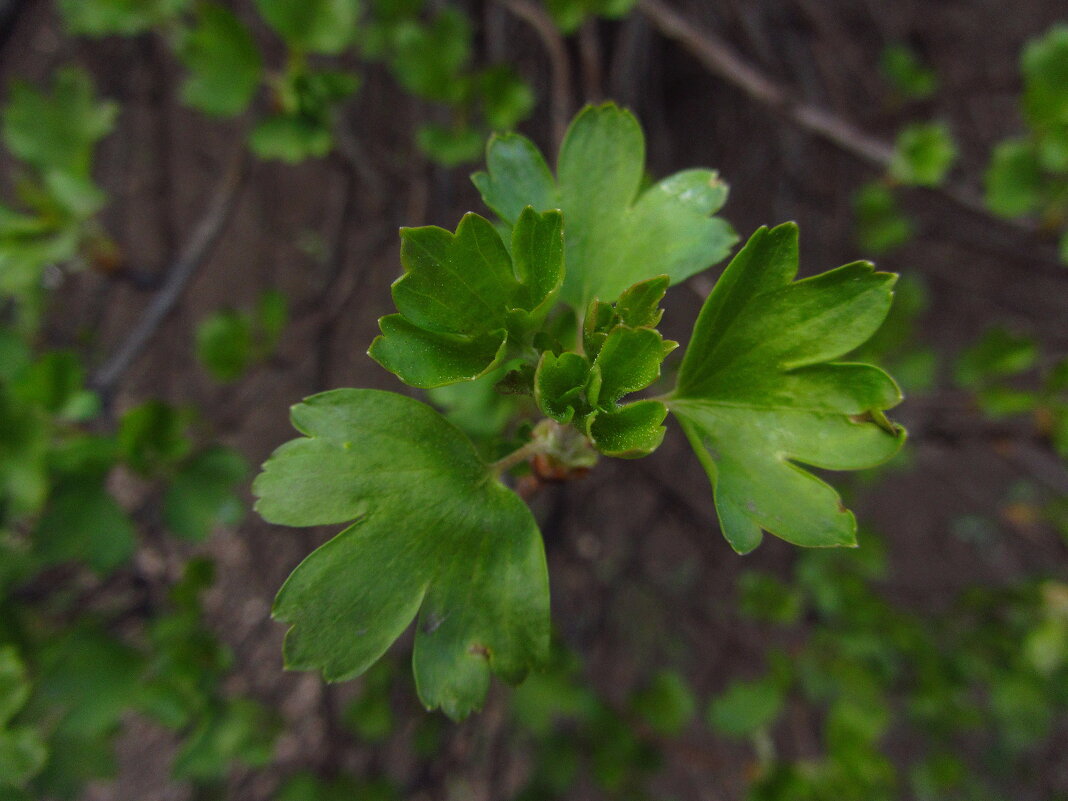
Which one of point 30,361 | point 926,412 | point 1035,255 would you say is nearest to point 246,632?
point 30,361

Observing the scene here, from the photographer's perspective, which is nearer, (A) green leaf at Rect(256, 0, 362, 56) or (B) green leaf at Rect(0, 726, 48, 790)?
(B) green leaf at Rect(0, 726, 48, 790)

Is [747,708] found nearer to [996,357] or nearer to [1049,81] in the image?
[996,357]

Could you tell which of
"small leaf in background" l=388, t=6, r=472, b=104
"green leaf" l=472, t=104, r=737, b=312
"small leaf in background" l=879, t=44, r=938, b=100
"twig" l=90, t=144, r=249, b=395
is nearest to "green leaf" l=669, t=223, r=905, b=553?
"green leaf" l=472, t=104, r=737, b=312

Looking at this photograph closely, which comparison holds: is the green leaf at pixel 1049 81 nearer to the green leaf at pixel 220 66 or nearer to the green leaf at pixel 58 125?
the green leaf at pixel 220 66

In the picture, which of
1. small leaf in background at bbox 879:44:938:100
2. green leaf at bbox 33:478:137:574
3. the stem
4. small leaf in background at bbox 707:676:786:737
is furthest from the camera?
small leaf in background at bbox 879:44:938:100

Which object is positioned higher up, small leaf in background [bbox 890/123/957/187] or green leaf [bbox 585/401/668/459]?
green leaf [bbox 585/401/668/459]

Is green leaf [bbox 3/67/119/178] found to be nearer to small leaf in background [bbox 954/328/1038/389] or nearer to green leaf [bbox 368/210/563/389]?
green leaf [bbox 368/210/563/389]

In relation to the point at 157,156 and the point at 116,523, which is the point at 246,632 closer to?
the point at 116,523
